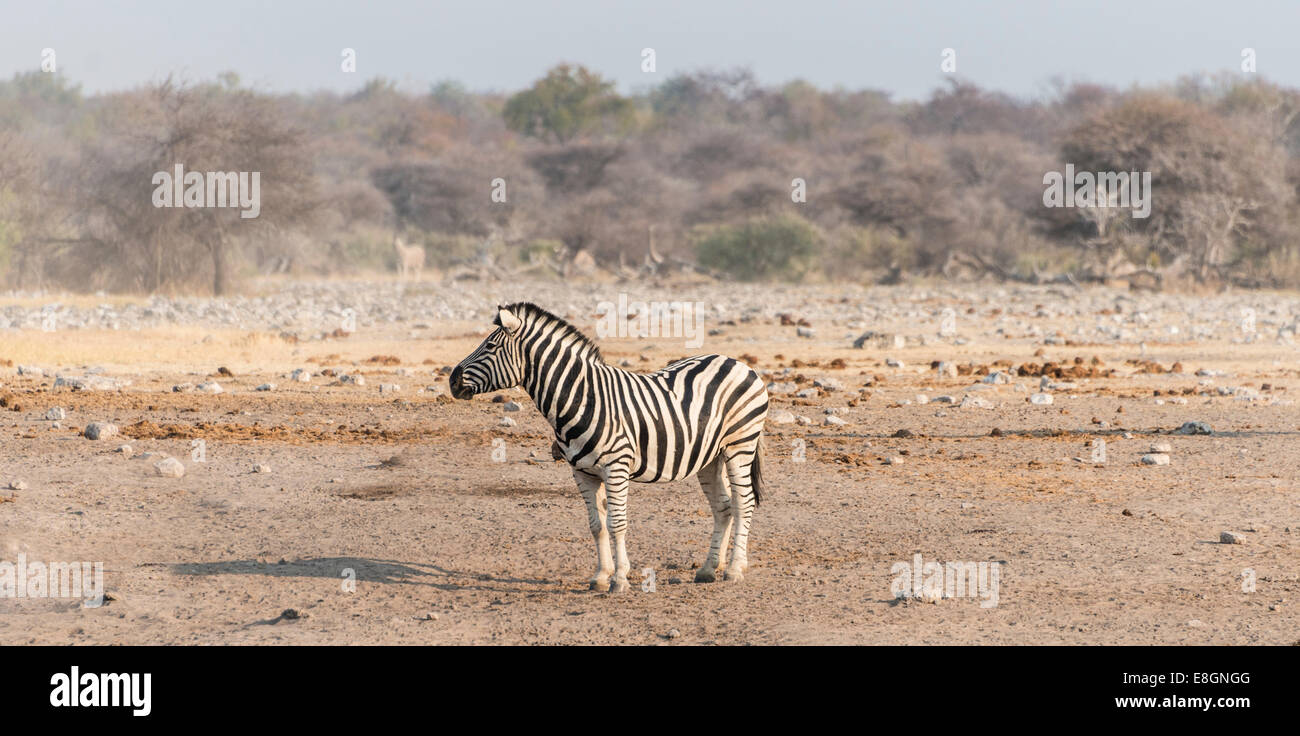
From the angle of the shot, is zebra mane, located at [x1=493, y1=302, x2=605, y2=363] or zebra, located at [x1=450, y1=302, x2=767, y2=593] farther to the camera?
zebra mane, located at [x1=493, y1=302, x2=605, y2=363]

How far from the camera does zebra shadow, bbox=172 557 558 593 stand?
7.45m

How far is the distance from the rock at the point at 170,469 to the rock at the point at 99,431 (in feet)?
4.84

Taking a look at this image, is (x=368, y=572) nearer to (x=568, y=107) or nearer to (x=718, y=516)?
(x=718, y=516)

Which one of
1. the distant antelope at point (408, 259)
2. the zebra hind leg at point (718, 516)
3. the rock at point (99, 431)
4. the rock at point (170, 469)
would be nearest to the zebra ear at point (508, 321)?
the zebra hind leg at point (718, 516)

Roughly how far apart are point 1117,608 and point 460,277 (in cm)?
2948

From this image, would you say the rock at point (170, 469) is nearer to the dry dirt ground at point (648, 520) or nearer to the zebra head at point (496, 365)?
the dry dirt ground at point (648, 520)

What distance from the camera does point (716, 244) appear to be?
1511 inches

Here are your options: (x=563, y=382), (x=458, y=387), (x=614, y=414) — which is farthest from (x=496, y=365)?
(x=614, y=414)


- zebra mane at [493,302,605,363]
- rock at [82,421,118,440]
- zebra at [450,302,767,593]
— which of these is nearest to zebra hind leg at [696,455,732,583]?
zebra at [450,302,767,593]

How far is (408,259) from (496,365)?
31.1 meters

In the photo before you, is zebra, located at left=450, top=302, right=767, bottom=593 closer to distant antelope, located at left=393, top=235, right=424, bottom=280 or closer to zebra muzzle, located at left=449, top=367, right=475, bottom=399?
zebra muzzle, located at left=449, top=367, right=475, bottom=399

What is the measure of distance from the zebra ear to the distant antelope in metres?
30.4

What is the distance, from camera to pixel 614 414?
7043 mm
